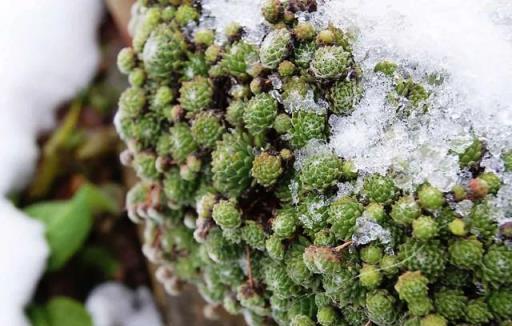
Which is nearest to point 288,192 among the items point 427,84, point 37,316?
point 427,84

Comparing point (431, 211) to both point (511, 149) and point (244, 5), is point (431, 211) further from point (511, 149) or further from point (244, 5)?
point (244, 5)

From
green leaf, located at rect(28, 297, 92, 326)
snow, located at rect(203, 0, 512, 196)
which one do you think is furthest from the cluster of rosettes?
green leaf, located at rect(28, 297, 92, 326)

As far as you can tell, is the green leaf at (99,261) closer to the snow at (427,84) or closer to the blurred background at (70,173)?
the blurred background at (70,173)

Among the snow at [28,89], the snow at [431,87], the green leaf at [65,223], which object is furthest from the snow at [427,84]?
the snow at [28,89]

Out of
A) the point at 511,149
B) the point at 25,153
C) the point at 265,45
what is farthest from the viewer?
the point at 25,153

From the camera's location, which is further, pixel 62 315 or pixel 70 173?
pixel 70 173

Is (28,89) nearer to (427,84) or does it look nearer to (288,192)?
(288,192)

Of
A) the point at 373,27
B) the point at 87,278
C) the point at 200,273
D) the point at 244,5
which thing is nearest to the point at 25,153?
the point at 87,278
